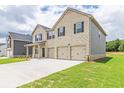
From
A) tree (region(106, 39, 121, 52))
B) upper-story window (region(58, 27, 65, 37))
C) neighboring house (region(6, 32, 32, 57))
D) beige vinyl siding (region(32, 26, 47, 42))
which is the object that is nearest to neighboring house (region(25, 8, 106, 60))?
upper-story window (region(58, 27, 65, 37))

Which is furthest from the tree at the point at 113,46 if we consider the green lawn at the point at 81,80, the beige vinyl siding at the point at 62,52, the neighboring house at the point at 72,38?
the green lawn at the point at 81,80

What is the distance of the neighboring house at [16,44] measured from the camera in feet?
108

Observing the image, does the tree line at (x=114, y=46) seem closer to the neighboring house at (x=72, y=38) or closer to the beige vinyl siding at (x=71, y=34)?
the neighboring house at (x=72, y=38)

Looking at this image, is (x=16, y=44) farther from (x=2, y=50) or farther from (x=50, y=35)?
(x=50, y=35)

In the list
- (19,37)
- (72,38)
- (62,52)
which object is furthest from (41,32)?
(19,37)

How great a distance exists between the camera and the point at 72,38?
18.8 meters

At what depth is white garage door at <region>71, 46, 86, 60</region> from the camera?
685 inches

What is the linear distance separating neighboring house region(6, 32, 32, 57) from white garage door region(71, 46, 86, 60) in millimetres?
19559

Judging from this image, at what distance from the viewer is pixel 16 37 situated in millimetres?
33656

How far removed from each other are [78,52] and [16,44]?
20.8 metres

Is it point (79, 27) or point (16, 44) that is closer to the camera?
point (79, 27)
